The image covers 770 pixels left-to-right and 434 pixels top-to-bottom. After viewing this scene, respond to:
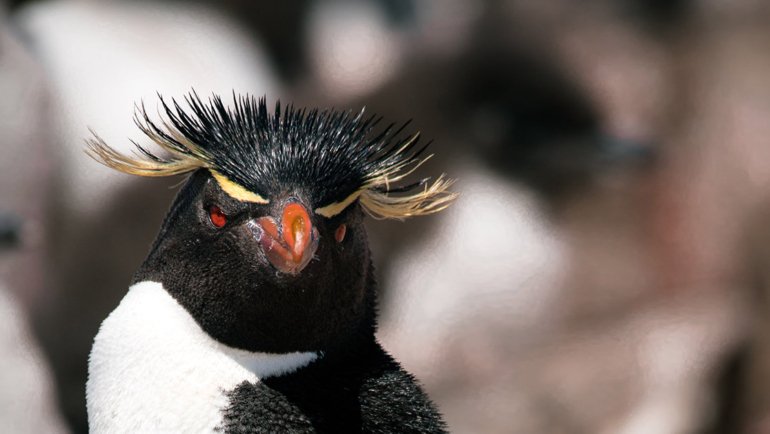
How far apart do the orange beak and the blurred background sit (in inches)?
121

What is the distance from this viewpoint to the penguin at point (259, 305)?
2121mm

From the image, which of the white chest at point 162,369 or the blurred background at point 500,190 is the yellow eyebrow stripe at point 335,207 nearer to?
the white chest at point 162,369

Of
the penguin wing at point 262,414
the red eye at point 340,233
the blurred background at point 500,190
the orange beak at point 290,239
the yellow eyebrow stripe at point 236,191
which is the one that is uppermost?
the blurred background at point 500,190

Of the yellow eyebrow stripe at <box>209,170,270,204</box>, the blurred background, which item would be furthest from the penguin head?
the blurred background

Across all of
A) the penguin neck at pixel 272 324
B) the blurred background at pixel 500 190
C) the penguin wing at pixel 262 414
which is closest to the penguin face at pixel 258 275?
the penguin neck at pixel 272 324

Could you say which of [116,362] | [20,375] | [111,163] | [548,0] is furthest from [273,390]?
[548,0]

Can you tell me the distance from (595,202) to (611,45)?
2.63 ft

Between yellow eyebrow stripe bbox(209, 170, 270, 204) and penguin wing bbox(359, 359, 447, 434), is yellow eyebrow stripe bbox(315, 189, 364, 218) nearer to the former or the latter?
yellow eyebrow stripe bbox(209, 170, 270, 204)

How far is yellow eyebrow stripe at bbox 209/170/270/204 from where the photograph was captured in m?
2.17

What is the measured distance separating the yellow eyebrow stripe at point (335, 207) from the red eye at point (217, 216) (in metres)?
0.20

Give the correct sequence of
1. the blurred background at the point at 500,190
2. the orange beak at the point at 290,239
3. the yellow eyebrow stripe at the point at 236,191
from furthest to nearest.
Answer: the blurred background at the point at 500,190 < the yellow eyebrow stripe at the point at 236,191 < the orange beak at the point at 290,239

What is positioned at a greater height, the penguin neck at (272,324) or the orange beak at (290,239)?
the orange beak at (290,239)

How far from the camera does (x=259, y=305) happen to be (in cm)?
222

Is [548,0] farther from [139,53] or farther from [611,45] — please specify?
[139,53]
